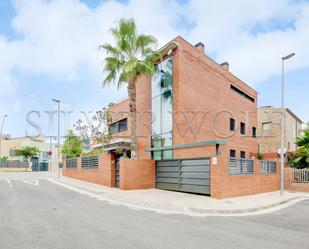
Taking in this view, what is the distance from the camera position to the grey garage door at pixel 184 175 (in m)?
14.9

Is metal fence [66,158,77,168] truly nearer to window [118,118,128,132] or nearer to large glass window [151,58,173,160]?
window [118,118,128,132]

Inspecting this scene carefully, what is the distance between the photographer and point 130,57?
63.4ft

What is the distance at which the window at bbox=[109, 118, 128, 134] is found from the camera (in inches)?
1141

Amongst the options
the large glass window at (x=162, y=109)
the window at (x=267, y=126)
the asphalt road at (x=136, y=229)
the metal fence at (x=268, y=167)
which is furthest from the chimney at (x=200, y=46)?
the window at (x=267, y=126)

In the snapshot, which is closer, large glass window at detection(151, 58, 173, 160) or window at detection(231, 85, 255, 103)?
large glass window at detection(151, 58, 173, 160)

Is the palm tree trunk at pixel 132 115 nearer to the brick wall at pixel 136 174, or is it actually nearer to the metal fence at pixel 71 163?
the brick wall at pixel 136 174

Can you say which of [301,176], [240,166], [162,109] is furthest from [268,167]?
[162,109]

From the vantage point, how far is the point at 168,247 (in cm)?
625

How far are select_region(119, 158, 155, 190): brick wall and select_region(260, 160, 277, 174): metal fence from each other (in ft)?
22.5

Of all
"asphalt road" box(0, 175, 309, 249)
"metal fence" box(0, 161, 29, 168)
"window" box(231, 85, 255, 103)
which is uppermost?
"window" box(231, 85, 255, 103)

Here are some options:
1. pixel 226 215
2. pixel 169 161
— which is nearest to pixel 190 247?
pixel 226 215

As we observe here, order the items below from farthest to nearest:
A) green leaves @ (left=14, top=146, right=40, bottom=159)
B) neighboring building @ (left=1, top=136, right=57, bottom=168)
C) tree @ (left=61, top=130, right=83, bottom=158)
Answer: neighboring building @ (left=1, top=136, right=57, bottom=168)
green leaves @ (left=14, top=146, right=40, bottom=159)
tree @ (left=61, top=130, right=83, bottom=158)

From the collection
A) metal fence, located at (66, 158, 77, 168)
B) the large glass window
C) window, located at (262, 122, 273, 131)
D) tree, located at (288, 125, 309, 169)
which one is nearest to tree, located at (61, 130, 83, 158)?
metal fence, located at (66, 158, 77, 168)

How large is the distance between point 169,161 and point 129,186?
9.29 feet
